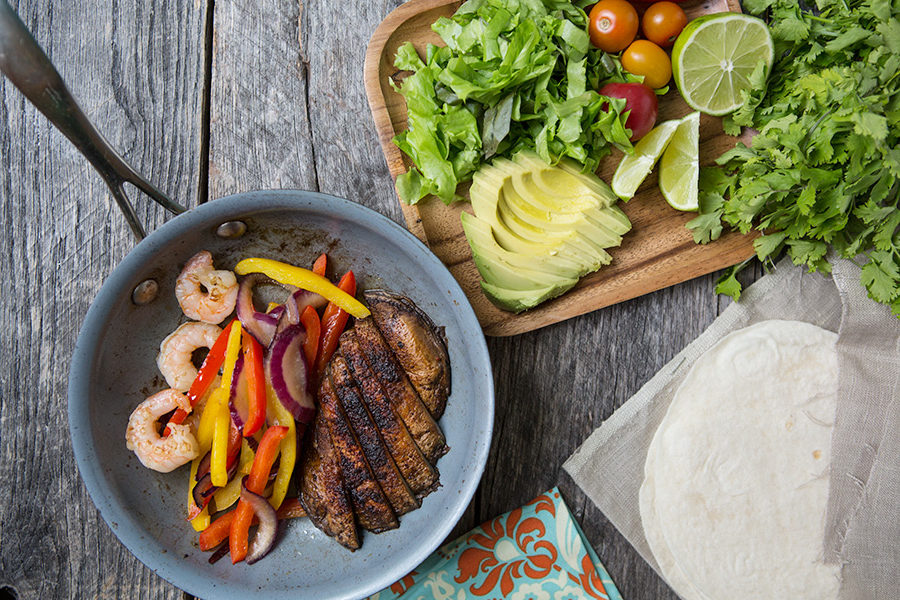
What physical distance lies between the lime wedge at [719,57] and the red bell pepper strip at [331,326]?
5.39 ft

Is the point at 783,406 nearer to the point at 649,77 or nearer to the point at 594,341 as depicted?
the point at 594,341

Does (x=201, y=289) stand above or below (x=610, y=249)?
above

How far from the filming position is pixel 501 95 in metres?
2.55

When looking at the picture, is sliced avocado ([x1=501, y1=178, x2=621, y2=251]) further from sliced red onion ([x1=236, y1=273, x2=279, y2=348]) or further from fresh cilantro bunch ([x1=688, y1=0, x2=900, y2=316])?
sliced red onion ([x1=236, y1=273, x2=279, y2=348])

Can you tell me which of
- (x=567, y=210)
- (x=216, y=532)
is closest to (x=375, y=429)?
(x=216, y=532)

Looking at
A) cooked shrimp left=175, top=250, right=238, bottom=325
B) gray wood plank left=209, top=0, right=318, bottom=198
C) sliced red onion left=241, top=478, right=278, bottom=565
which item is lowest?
sliced red onion left=241, top=478, right=278, bottom=565

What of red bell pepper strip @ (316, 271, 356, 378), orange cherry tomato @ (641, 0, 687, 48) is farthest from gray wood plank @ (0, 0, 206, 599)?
orange cherry tomato @ (641, 0, 687, 48)

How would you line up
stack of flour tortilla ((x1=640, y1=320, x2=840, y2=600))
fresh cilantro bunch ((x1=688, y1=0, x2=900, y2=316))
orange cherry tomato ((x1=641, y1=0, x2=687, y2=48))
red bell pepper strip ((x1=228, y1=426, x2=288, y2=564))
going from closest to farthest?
fresh cilantro bunch ((x1=688, y1=0, x2=900, y2=316))
red bell pepper strip ((x1=228, y1=426, x2=288, y2=564))
orange cherry tomato ((x1=641, y1=0, x2=687, y2=48))
stack of flour tortilla ((x1=640, y1=320, x2=840, y2=600))

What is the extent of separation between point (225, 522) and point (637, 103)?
241 cm

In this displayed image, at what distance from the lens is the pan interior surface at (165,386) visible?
93.4 inches

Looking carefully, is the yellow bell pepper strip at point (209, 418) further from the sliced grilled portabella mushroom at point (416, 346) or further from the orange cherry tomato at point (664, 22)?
the orange cherry tomato at point (664, 22)

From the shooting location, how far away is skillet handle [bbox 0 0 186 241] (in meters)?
1.75

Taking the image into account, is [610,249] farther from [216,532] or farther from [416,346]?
[216,532]

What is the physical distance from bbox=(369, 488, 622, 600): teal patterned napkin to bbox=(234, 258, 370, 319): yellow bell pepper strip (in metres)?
1.14
